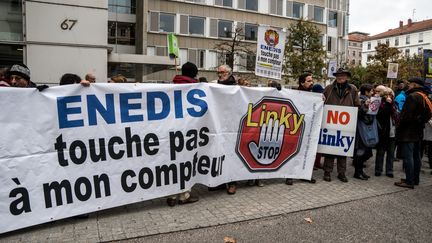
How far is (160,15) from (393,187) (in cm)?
3297

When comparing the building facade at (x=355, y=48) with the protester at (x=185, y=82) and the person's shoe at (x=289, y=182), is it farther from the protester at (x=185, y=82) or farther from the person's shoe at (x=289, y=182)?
the protester at (x=185, y=82)

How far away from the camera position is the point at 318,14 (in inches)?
1791

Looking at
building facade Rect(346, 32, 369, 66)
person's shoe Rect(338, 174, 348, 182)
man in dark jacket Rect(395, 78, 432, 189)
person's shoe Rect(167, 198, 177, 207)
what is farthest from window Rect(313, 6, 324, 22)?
building facade Rect(346, 32, 369, 66)

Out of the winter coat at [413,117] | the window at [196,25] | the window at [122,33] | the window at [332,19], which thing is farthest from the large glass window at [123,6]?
the winter coat at [413,117]

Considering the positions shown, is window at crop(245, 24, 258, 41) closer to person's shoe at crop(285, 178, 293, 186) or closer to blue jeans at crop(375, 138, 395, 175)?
blue jeans at crop(375, 138, 395, 175)

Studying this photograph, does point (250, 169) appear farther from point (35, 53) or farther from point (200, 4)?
point (200, 4)

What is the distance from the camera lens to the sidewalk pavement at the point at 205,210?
4082mm

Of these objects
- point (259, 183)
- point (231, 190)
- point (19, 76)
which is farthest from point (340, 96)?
point (19, 76)

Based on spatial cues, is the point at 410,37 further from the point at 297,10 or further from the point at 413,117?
the point at 413,117

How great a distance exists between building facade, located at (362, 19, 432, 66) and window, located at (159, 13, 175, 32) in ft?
216

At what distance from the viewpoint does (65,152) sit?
4246 millimetres

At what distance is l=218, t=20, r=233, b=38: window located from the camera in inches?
1517

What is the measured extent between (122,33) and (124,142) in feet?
123

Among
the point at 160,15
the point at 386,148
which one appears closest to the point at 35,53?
the point at 386,148
